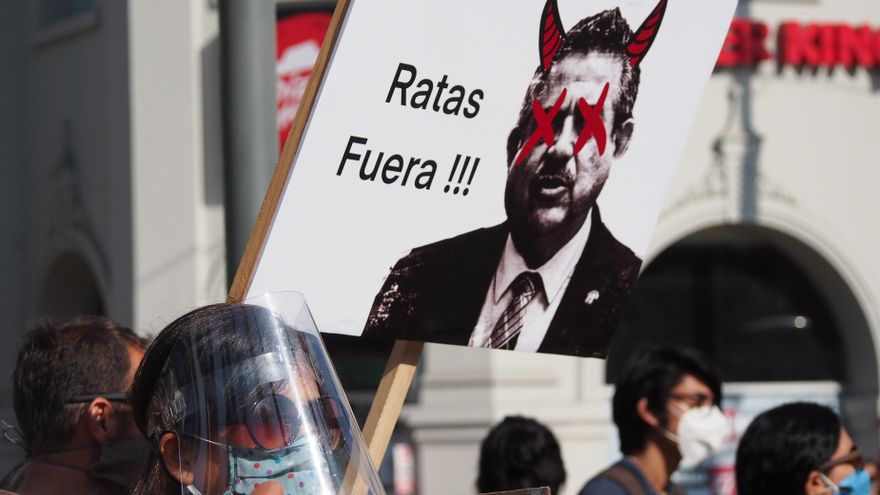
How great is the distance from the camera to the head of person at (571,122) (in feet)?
8.07

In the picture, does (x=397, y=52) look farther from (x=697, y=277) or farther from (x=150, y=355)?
(x=697, y=277)

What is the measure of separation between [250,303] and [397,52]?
1.82 ft

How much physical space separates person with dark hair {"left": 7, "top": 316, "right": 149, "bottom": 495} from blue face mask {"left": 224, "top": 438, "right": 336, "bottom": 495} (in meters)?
0.74

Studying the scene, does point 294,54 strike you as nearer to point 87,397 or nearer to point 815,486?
point 815,486

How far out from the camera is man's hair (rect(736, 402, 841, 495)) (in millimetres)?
3344

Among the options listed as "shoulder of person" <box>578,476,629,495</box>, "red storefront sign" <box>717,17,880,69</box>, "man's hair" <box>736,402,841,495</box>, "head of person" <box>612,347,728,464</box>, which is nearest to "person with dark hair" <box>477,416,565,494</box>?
"head of person" <box>612,347,728,464</box>

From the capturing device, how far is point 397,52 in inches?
88.3

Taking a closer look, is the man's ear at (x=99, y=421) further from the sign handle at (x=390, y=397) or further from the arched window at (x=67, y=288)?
the arched window at (x=67, y=288)

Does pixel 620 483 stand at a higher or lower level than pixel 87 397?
lower

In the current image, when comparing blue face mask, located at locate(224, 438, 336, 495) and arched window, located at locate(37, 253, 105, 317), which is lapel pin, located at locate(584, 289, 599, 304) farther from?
arched window, located at locate(37, 253, 105, 317)

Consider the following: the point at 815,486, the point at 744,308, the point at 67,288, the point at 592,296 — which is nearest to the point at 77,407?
the point at 592,296

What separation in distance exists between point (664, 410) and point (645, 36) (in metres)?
1.71

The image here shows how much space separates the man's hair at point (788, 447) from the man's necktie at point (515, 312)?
3.65 ft

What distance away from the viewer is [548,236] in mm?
2535
